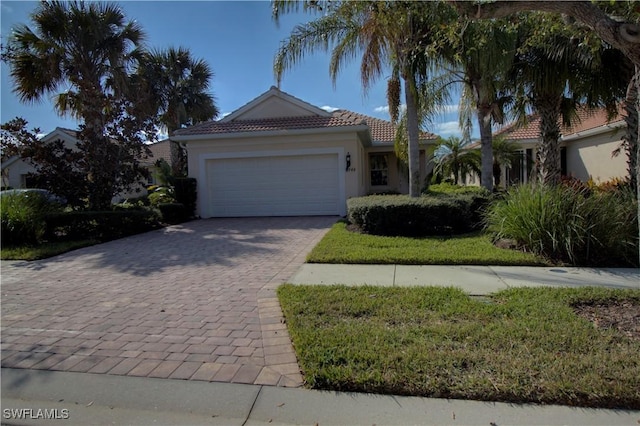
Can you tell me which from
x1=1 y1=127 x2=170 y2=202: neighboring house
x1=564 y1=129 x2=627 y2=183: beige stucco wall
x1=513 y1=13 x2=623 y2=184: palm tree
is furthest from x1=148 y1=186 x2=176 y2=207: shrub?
x1=564 y1=129 x2=627 y2=183: beige stucco wall

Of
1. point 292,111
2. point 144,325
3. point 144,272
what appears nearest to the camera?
point 144,325

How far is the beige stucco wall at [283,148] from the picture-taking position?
14141mm

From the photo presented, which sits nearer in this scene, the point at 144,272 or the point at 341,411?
the point at 341,411

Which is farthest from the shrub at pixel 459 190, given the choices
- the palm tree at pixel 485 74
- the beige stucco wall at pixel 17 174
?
the beige stucco wall at pixel 17 174

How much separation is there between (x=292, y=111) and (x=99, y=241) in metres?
8.75

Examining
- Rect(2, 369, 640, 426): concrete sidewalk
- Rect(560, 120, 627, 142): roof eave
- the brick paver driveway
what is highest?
Rect(560, 120, 627, 142): roof eave

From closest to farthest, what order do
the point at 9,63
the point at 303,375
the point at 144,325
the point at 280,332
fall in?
1. the point at 303,375
2. the point at 280,332
3. the point at 144,325
4. the point at 9,63

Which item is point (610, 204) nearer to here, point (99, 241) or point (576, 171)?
point (99, 241)

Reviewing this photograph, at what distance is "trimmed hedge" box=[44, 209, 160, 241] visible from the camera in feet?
34.3

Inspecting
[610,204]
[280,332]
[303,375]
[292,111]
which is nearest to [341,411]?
[303,375]

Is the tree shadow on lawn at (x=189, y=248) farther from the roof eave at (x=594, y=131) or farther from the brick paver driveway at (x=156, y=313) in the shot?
the roof eave at (x=594, y=131)

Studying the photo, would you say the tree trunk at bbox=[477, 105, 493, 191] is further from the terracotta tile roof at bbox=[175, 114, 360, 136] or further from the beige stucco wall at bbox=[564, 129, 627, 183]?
the beige stucco wall at bbox=[564, 129, 627, 183]

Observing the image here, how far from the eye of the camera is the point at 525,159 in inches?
756

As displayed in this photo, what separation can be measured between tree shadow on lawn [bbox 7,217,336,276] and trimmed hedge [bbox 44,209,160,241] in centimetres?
50
